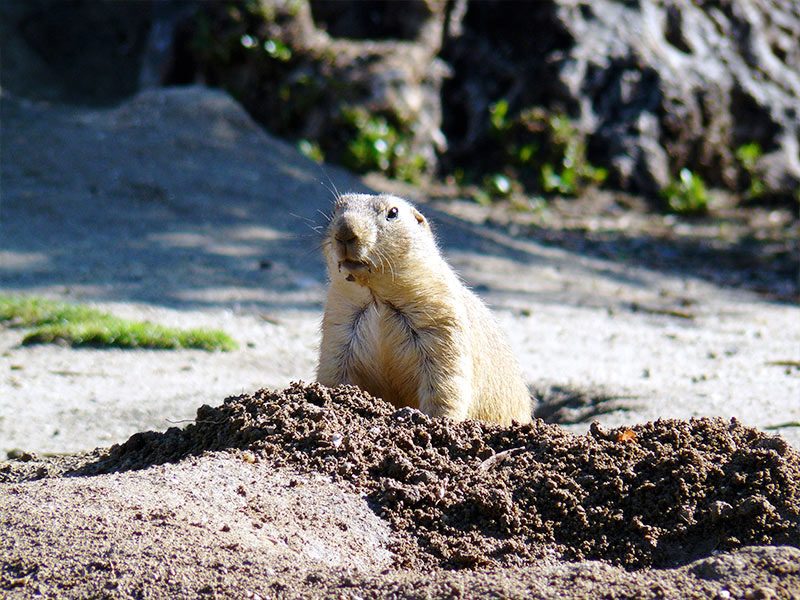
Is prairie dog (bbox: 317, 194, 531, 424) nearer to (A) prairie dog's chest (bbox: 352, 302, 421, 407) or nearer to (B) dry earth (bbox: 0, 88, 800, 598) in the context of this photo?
(A) prairie dog's chest (bbox: 352, 302, 421, 407)

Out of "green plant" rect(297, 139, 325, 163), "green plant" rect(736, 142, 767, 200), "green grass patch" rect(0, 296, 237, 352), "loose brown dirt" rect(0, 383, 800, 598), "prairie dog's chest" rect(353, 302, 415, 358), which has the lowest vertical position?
"green grass patch" rect(0, 296, 237, 352)

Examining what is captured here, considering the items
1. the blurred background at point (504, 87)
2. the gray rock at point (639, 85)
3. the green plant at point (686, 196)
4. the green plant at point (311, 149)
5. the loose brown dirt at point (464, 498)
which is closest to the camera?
the loose brown dirt at point (464, 498)

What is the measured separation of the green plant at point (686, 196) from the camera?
13.5 metres

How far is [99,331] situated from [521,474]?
3.97 m

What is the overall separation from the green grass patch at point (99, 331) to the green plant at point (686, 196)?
8.20 metres

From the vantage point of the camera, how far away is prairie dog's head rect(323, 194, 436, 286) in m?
4.34

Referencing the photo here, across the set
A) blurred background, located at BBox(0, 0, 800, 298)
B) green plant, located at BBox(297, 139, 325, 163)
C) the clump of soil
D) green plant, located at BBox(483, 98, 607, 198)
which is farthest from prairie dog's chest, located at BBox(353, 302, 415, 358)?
green plant, located at BBox(483, 98, 607, 198)

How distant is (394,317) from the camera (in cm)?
456

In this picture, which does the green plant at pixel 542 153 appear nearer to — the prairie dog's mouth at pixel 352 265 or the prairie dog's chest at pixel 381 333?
the prairie dog's chest at pixel 381 333

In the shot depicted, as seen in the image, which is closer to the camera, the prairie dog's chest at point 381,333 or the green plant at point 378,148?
the prairie dog's chest at point 381,333

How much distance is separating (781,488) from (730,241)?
949 cm

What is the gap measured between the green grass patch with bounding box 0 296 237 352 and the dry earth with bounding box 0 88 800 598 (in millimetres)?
154

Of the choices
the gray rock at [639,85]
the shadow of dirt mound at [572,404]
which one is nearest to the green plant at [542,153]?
the gray rock at [639,85]

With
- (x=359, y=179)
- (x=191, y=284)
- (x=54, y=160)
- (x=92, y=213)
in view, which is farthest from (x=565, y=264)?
(x=54, y=160)
